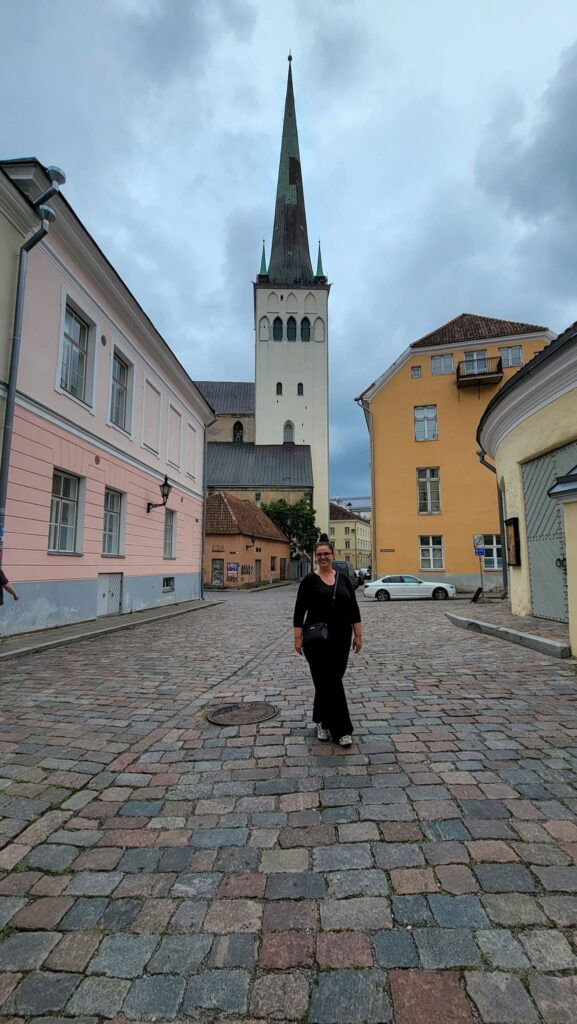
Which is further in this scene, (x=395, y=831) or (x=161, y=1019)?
→ (x=395, y=831)

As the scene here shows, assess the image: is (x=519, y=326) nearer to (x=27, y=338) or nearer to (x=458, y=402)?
(x=458, y=402)

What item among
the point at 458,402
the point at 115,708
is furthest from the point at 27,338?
the point at 458,402

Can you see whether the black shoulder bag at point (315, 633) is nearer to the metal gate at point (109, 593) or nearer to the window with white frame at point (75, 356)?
the window with white frame at point (75, 356)

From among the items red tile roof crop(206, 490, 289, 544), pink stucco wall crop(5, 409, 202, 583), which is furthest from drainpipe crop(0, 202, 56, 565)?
red tile roof crop(206, 490, 289, 544)

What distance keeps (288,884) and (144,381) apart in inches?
578

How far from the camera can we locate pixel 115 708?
5.08 m

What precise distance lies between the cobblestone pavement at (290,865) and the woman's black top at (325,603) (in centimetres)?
95

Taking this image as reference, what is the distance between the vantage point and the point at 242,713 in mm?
4871

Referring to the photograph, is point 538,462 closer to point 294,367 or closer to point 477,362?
point 477,362

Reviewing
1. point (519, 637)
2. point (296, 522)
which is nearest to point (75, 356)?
point (519, 637)

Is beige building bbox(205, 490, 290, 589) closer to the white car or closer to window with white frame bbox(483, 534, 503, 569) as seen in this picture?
the white car

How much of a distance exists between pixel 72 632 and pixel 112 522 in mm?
4330

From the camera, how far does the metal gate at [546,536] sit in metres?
9.75

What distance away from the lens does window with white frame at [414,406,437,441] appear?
1072 inches
